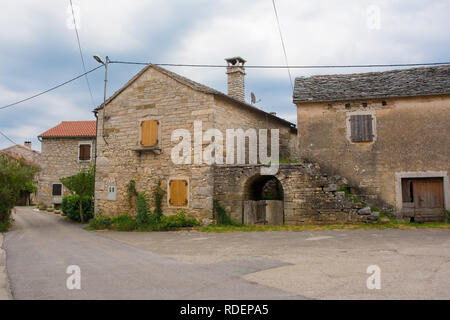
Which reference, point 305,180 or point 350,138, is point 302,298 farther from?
point 350,138

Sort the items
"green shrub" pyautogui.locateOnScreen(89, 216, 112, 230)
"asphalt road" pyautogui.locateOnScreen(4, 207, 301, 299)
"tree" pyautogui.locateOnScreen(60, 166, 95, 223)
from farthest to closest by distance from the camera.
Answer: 1. "tree" pyautogui.locateOnScreen(60, 166, 95, 223)
2. "green shrub" pyautogui.locateOnScreen(89, 216, 112, 230)
3. "asphalt road" pyautogui.locateOnScreen(4, 207, 301, 299)

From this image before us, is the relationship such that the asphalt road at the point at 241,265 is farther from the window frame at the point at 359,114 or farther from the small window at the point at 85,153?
the small window at the point at 85,153

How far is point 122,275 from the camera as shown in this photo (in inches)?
234

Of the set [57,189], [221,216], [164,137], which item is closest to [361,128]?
[221,216]

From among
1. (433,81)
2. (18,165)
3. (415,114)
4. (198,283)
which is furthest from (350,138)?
(18,165)

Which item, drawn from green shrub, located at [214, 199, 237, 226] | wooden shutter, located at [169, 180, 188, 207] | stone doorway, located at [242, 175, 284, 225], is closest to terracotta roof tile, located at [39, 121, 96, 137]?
wooden shutter, located at [169, 180, 188, 207]

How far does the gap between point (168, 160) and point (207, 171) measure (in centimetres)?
168

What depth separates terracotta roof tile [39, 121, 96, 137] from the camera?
25.5m

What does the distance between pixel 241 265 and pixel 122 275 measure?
79.5 inches

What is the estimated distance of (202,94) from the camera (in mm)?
13320

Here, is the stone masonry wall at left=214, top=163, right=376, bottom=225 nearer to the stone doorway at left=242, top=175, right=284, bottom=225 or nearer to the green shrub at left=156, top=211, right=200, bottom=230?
the stone doorway at left=242, top=175, right=284, bottom=225

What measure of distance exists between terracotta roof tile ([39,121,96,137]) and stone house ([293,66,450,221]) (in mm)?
16885

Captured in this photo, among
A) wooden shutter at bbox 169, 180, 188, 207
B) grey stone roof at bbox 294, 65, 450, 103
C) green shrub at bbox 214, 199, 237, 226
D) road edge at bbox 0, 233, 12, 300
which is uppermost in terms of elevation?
grey stone roof at bbox 294, 65, 450, 103

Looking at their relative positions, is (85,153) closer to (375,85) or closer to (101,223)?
(101,223)
